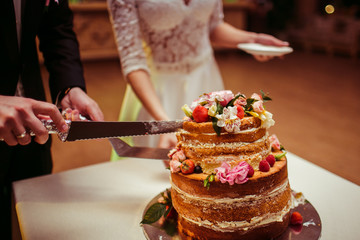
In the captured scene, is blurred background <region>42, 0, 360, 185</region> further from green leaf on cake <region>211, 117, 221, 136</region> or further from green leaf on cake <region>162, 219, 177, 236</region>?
green leaf on cake <region>211, 117, 221, 136</region>

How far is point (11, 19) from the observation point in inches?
55.1

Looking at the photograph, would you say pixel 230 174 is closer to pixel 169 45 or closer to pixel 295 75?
pixel 169 45

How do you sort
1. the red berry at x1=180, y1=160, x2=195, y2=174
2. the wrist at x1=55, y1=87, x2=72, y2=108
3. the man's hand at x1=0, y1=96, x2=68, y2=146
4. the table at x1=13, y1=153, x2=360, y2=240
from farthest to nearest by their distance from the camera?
the wrist at x1=55, y1=87, x2=72, y2=108 → the table at x1=13, y1=153, x2=360, y2=240 → the red berry at x1=180, y1=160, x2=195, y2=174 → the man's hand at x1=0, y1=96, x2=68, y2=146

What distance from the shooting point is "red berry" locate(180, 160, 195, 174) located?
1.05 m

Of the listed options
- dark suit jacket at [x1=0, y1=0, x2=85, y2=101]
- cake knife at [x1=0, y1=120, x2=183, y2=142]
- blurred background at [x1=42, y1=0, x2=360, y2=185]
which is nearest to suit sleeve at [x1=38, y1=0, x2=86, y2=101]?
dark suit jacket at [x1=0, y1=0, x2=85, y2=101]

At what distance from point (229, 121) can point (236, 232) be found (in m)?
0.33

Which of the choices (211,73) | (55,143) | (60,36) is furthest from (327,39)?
(60,36)

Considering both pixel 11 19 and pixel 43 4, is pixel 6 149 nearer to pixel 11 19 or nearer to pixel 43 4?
pixel 11 19

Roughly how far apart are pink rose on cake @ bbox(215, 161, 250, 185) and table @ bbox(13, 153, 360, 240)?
0.35 metres

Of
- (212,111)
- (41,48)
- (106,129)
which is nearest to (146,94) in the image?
(41,48)

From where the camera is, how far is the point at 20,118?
972mm

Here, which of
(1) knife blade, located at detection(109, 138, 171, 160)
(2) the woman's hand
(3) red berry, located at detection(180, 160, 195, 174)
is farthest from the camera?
(2) the woman's hand

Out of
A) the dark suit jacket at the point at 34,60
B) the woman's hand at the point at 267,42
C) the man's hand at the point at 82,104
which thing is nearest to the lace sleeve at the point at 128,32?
the dark suit jacket at the point at 34,60

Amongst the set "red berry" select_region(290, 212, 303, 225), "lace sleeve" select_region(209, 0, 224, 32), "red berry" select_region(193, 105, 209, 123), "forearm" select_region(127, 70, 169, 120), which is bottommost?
"red berry" select_region(290, 212, 303, 225)
